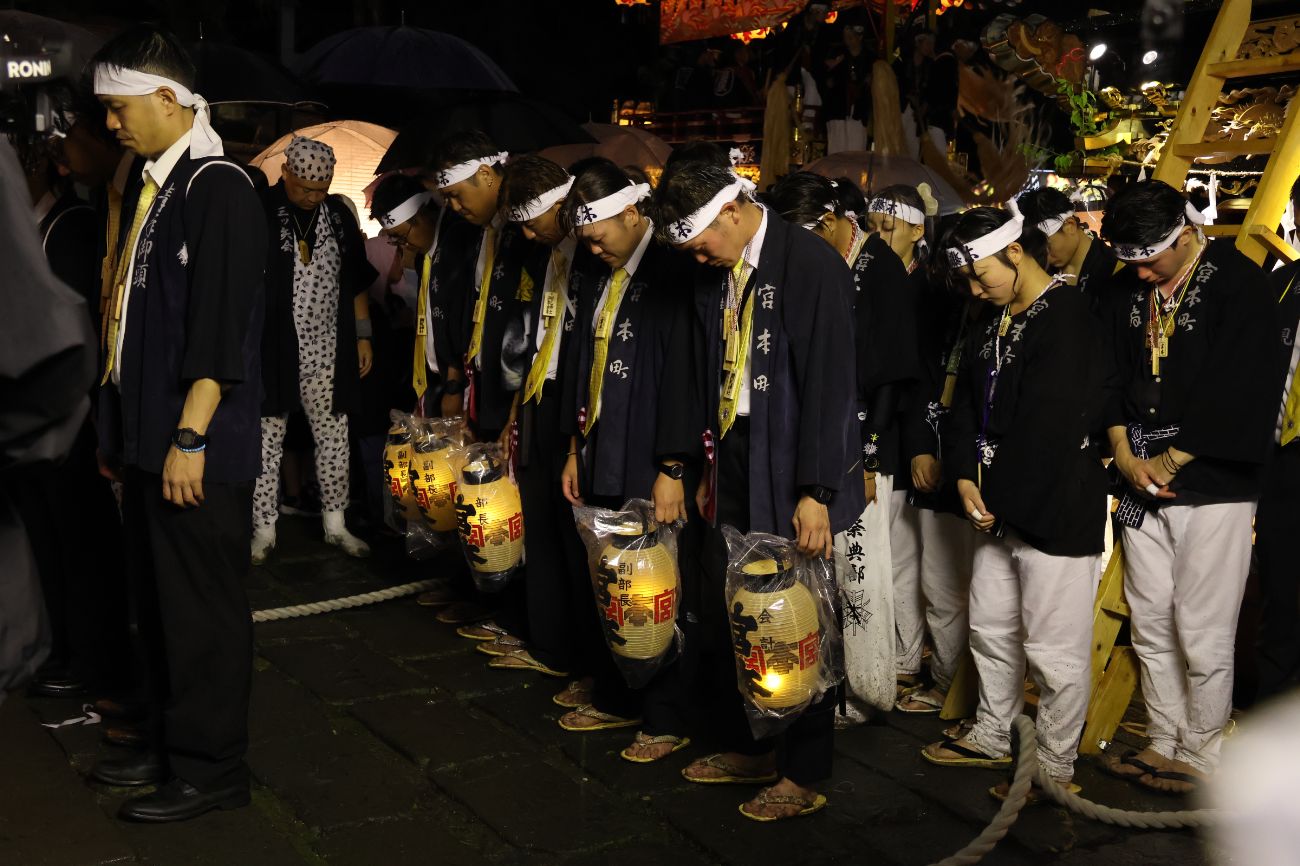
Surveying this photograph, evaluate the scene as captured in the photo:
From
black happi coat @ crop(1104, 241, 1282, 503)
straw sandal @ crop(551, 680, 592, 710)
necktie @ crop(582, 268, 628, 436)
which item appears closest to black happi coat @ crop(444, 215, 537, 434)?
necktie @ crop(582, 268, 628, 436)

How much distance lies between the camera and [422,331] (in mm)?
6305

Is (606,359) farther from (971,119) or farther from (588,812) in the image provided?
(971,119)

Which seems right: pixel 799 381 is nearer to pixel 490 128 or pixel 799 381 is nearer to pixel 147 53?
pixel 147 53

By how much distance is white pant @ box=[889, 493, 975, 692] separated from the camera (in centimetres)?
518

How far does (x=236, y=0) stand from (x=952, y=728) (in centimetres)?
1431

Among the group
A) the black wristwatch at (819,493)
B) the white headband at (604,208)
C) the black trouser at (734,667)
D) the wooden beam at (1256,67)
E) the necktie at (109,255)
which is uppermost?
the wooden beam at (1256,67)

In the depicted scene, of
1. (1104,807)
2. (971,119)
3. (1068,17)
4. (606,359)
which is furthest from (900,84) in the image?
(1104,807)

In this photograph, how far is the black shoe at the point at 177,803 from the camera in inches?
157

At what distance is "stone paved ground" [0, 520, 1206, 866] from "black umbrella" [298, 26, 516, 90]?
4774mm

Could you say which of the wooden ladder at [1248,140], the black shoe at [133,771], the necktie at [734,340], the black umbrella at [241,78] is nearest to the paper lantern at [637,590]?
the necktie at [734,340]

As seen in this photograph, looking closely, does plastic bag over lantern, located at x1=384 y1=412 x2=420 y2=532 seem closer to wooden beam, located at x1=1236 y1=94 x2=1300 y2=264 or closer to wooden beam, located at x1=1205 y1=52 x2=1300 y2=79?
wooden beam, located at x1=1236 y1=94 x2=1300 y2=264

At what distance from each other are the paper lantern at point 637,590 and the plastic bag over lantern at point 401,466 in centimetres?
174

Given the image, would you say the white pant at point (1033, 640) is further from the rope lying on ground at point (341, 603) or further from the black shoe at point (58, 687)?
the black shoe at point (58, 687)

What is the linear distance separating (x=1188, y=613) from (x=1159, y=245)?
4.40ft
